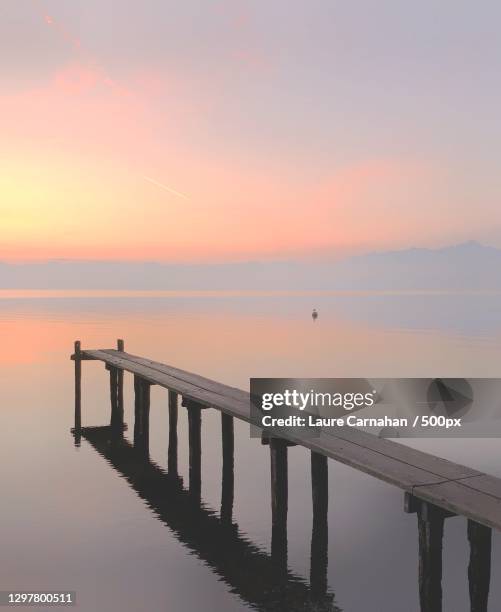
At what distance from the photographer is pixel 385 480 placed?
8953mm

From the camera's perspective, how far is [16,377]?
3528 cm

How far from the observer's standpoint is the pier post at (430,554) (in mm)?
8461

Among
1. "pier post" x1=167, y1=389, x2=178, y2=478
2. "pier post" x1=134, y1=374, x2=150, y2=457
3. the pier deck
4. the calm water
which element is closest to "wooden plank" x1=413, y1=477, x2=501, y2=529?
the pier deck

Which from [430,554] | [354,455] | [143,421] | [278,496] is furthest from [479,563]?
[143,421]

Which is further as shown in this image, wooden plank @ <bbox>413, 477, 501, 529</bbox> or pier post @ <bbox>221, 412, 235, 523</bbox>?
pier post @ <bbox>221, 412, 235, 523</bbox>

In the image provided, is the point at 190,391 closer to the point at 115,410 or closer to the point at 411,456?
the point at 411,456

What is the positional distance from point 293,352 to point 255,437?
27.8 metres

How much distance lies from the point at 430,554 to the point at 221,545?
4747 millimetres

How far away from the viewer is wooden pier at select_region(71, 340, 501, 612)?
8.35 metres

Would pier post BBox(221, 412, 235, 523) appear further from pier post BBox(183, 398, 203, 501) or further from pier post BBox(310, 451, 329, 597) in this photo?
pier post BBox(310, 451, 329, 597)

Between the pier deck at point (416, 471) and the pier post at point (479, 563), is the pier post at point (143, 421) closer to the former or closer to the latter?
the pier deck at point (416, 471)

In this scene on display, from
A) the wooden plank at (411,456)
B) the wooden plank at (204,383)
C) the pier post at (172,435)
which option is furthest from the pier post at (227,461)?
the wooden plank at (411,456)

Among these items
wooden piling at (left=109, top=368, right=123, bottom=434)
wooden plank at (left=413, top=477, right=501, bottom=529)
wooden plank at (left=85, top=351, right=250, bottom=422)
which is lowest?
wooden piling at (left=109, top=368, right=123, bottom=434)

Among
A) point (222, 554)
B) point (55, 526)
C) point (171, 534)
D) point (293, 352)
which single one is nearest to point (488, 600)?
point (222, 554)
